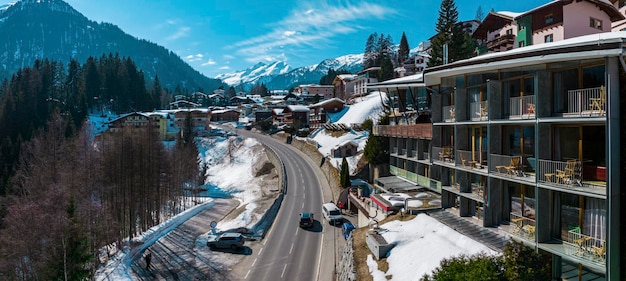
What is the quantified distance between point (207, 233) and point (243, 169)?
4107cm

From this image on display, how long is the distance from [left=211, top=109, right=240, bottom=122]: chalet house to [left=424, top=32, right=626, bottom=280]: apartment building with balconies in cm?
12810

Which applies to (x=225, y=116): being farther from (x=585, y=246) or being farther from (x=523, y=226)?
(x=585, y=246)

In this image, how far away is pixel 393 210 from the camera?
24.0 meters

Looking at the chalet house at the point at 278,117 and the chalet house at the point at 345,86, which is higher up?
the chalet house at the point at 345,86

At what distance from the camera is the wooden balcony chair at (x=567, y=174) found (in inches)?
495

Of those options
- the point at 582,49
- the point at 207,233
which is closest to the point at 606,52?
the point at 582,49

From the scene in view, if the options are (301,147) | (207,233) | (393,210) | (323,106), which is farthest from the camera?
(323,106)

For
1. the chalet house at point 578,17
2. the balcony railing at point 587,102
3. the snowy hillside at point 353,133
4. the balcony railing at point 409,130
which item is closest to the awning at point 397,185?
the balcony railing at point 409,130

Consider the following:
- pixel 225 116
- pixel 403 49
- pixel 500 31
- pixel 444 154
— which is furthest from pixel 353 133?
pixel 225 116

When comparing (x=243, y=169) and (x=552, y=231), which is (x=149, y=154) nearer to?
(x=243, y=169)

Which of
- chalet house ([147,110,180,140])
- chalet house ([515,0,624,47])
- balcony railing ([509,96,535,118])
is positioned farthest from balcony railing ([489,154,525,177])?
chalet house ([147,110,180,140])

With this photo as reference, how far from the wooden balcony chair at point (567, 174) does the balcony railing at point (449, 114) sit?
25.9 feet

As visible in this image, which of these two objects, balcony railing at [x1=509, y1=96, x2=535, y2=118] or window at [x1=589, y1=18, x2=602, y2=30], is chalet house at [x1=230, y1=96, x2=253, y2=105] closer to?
window at [x1=589, y1=18, x2=602, y2=30]

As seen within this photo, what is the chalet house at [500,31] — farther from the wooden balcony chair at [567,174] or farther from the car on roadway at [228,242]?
the car on roadway at [228,242]
